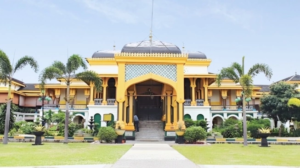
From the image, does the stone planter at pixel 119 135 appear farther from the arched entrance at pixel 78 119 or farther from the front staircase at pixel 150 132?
the arched entrance at pixel 78 119

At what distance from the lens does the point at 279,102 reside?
27453 millimetres

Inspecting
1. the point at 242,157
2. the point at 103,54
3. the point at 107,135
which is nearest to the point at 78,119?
the point at 103,54

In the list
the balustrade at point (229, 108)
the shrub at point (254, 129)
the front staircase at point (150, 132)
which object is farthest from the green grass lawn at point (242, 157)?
the balustrade at point (229, 108)

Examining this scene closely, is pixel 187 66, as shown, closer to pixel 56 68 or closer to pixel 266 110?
pixel 266 110

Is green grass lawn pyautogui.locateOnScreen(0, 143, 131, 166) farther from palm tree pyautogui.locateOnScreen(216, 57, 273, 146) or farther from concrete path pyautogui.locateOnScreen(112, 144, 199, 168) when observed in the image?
palm tree pyautogui.locateOnScreen(216, 57, 273, 146)

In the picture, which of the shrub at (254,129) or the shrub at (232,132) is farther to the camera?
the shrub at (254,129)

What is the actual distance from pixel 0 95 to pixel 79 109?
11147 mm

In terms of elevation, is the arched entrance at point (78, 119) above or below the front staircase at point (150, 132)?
above

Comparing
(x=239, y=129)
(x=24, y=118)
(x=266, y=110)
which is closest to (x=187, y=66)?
(x=266, y=110)

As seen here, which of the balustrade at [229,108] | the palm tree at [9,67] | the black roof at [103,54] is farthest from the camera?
the black roof at [103,54]

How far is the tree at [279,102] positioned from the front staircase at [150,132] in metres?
10.6

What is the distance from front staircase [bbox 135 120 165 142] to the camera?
72.1ft

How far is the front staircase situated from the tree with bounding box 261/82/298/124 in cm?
1059

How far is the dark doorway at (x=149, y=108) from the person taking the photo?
2935cm
